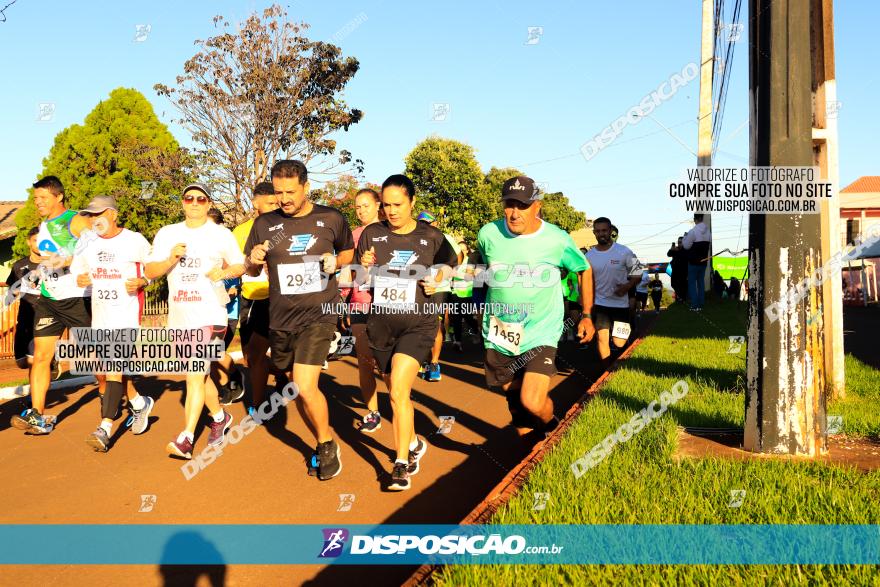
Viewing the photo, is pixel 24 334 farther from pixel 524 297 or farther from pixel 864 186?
pixel 864 186

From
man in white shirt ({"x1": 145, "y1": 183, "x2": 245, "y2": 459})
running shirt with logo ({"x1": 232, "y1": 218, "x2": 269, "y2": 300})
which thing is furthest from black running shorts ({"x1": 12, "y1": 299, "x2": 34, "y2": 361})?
man in white shirt ({"x1": 145, "y1": 183, "x2": 245, "y2": 459})

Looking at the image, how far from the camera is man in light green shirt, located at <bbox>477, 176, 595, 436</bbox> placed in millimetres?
5629

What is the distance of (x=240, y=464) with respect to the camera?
6277 millimetres

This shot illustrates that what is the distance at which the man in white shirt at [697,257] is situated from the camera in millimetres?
17922

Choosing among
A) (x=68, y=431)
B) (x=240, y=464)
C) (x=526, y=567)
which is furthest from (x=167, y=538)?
(x=68, y=431)

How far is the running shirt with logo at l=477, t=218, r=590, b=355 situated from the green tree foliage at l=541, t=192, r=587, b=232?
271 ft

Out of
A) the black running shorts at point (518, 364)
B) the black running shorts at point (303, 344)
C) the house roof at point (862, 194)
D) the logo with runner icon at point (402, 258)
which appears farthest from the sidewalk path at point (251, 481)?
the house roof at point (862, 194)

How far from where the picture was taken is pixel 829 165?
288 inches

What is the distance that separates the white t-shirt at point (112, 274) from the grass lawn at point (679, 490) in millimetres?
4344

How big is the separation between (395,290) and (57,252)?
3.81 metres

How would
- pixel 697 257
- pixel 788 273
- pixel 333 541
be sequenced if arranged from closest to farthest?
pixel 333 541 < pixel 788 273 < pixel 697 257

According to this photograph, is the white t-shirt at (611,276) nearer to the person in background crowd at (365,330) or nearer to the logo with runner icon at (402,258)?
the person in background crowd at (365,330)

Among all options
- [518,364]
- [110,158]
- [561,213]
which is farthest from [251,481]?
[561,213]

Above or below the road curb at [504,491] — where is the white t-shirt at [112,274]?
above
